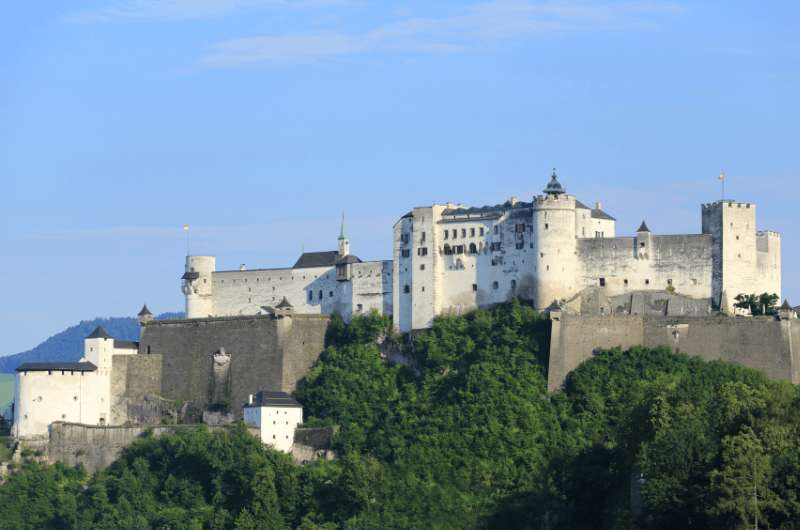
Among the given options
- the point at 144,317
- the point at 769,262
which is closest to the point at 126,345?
the point at 144,317

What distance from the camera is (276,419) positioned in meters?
86.6

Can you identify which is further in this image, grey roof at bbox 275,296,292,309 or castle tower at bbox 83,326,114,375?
castle tower at bbox 83,326,114,375

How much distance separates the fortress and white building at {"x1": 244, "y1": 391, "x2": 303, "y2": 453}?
236 centimetres

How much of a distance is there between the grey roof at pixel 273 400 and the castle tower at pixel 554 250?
34.4 ft

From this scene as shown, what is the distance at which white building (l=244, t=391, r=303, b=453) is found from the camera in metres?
86.1

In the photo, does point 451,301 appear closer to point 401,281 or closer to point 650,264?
point 401,281

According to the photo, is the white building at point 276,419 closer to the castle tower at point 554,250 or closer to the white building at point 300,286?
the white building at point 300,286

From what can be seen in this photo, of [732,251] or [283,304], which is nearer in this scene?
[732,251]

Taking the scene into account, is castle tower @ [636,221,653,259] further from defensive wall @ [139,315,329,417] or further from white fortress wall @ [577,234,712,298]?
defensive wall @ [139,315,329,417]

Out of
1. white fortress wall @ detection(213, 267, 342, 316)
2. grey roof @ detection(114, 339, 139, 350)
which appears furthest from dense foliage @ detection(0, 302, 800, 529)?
grey roof @ detection(114, 339, 139, 350)

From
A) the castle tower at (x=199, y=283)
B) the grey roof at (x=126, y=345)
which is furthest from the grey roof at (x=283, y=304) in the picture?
the grey roof at (x=126, y=345)

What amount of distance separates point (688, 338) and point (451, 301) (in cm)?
1026

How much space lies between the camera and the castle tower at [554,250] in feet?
283

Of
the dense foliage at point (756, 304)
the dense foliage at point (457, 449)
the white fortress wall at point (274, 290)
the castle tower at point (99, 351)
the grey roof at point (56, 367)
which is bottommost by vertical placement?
the dense foliage at point (457, 449)
